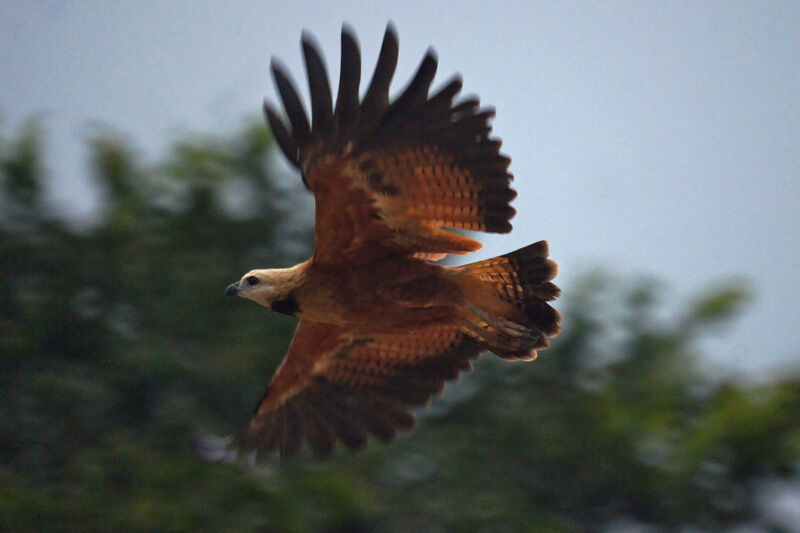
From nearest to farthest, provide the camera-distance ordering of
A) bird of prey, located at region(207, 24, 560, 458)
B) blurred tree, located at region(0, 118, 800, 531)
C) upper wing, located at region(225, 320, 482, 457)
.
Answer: bird of prey, located at region(207, 24, 560, 458)
upper wing, located at region(225, 320, 482, 457)
blurred tree, located at region(0, 118, 800, 531)

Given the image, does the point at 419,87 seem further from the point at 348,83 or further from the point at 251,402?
the point at 251,402

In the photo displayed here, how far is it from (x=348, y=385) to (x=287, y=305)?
1297 millimetres

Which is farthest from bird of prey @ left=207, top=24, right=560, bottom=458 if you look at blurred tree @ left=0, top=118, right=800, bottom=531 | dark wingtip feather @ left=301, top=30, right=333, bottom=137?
blurred tree @ left=0, top=118, right=800, bottom=531

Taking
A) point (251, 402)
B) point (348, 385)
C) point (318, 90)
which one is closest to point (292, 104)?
point (318, 90)

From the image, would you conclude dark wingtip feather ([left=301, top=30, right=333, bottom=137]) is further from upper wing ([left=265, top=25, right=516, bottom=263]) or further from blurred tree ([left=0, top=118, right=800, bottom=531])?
blurred tree ([left=0, top=118, right=800, bottom=531])

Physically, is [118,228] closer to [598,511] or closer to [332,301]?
[332,301]

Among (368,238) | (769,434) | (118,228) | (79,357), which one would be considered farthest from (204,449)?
(769,434)

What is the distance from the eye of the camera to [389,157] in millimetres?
7055

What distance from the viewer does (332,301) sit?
775 cm

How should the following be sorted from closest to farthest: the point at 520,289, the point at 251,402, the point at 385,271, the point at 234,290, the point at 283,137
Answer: the point at 283,137 → the point at 385,271 → the point at 520,289 → the point at 234,290 → the point at 251,402

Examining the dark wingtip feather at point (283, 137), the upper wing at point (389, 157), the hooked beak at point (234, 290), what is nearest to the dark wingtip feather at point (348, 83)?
the upper wing at point (389, 157)

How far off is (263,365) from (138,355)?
117 centimetres

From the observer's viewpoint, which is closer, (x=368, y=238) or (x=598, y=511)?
(x=368, y=238)

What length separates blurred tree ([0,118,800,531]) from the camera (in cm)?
959
